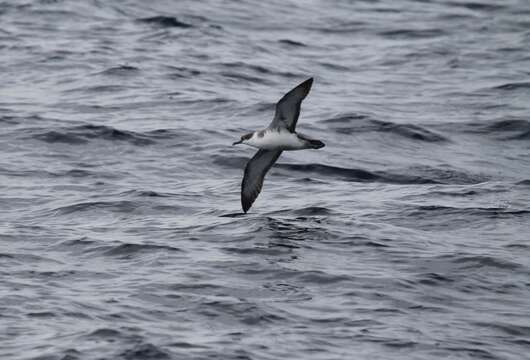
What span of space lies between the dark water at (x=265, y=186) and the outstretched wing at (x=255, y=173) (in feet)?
0.62

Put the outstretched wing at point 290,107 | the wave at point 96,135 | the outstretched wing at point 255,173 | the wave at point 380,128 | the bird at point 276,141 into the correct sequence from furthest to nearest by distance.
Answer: the wave at point 380,128 → the wave at point 96,135 → the outstretched wing at point 255,173 → the bird at point 276,141 → the outstretched wing at point 290,107

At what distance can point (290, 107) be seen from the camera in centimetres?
1232

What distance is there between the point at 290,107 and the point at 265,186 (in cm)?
222

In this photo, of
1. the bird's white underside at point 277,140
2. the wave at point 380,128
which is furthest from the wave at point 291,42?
the bird's white underside at point 277,140

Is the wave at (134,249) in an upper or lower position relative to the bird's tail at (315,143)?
lower

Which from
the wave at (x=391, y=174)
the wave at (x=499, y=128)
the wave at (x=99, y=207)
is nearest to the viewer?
the wave at (x=99, y=207)

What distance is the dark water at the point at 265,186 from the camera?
9.56 meters

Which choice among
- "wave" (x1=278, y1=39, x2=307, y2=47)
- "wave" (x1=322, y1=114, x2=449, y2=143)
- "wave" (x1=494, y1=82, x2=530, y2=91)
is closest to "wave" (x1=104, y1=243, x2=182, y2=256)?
"wave" (x1=322, y1=114, x2=449, y2=143)

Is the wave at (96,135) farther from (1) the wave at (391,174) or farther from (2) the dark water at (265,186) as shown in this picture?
(1) the wave at (391,174)

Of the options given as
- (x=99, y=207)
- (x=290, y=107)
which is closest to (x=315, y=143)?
(x=290, y=107)

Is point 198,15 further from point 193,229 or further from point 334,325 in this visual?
point 334,325

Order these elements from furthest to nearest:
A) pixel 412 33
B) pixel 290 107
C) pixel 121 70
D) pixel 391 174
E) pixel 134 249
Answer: pixel 412 33 → pixel 121 70 → pixel 391 174 → pixel 290 107 → pixel 134 249

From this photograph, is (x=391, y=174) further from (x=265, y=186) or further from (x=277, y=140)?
(x=277, y=140)

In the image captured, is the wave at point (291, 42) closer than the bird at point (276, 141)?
No
